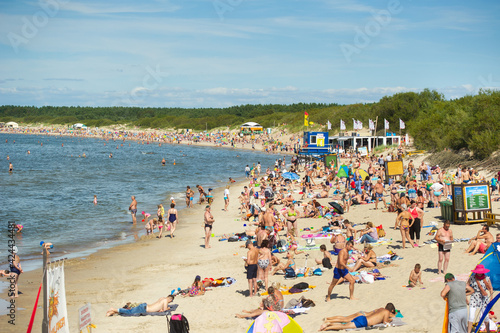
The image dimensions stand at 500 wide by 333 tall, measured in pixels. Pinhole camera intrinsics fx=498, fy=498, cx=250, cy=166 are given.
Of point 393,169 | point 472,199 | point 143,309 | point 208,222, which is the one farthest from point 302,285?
point 393,169

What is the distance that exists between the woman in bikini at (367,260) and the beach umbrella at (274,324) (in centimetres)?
488

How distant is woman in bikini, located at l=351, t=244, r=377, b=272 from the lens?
37.2ft

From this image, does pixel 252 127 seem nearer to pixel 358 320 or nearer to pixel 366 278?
pixel 366 278

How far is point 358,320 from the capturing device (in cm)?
813

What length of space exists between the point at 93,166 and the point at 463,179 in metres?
40.1

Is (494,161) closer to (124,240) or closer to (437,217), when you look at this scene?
(437,217)

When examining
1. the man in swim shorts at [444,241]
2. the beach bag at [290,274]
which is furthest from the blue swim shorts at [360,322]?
the beach bag at [290,274]

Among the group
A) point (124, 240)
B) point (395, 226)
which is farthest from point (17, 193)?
point (395, 226)

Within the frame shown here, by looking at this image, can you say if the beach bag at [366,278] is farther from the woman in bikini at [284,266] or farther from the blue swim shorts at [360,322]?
the blue swim shorts at [360,322]

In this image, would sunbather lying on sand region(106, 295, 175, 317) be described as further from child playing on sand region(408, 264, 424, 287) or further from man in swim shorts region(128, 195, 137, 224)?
man in swim shorts region(128, 195, 137, 224)

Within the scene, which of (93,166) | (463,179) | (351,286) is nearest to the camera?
(351,286)

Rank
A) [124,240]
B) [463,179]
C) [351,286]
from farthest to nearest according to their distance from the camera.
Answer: [463,179]
[124,240]
[351,286]

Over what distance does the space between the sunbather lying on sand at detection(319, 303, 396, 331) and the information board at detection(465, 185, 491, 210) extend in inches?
284

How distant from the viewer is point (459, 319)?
702 cm
